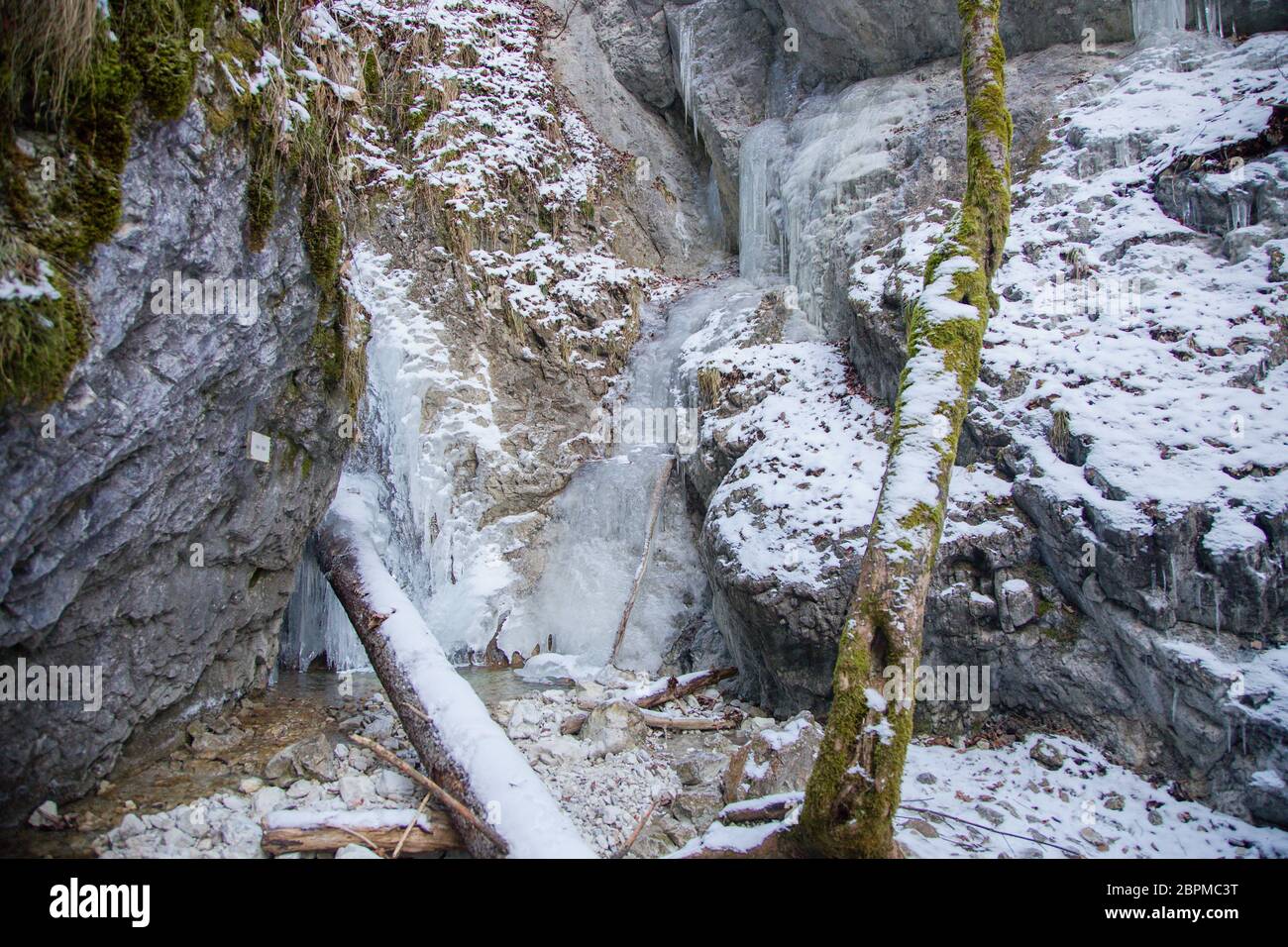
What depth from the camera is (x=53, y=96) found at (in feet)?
10.9

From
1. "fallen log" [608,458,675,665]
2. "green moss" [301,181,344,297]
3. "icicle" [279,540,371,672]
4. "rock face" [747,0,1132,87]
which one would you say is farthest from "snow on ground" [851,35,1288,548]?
"icicle" [279,540,371,672]

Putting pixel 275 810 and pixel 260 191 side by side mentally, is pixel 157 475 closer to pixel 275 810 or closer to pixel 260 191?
pixel 260 191

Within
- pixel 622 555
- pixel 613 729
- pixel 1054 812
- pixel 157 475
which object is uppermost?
pixel 157 475

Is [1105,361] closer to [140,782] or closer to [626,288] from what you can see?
[626,288]

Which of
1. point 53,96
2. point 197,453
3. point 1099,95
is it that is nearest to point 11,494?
point 197,453

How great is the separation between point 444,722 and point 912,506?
11.4ft

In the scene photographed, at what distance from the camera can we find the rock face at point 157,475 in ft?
11.7

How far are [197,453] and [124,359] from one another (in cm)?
94

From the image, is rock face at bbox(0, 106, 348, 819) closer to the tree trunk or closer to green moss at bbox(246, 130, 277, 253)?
green moss at bbox(246, 130, 277, 253)

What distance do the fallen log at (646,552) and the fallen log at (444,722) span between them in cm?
381

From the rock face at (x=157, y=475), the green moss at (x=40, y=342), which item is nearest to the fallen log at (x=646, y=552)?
the rock face at (x=157, y=475)

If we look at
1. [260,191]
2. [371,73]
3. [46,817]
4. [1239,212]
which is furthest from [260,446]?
[1239,212]

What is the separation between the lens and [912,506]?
13.7 ft

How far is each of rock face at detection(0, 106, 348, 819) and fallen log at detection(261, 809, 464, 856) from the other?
1466mm
